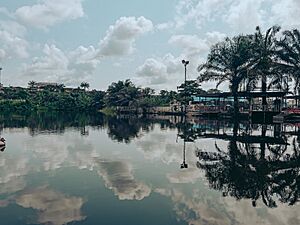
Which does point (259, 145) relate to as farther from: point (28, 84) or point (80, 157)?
point (28, 84)

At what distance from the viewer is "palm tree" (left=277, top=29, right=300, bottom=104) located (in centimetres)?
4469

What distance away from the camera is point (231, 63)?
52750 millimetres

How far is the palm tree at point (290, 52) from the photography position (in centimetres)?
4469

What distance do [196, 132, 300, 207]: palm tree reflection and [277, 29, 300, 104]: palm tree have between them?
2783 centimetres

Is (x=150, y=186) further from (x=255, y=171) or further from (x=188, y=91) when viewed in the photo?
(x=188, y=91)

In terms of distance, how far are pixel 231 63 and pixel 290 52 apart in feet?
32.8

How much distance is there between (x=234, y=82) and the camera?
52.6 metres

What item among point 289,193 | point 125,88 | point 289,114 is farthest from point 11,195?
point 125,88

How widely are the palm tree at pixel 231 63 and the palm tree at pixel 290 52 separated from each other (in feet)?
18.5

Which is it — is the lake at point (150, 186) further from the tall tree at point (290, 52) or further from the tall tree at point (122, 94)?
the tall tree at point (122, 94)

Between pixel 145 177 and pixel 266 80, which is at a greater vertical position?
pixel 266 80

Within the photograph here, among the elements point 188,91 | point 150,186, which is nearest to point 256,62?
A: point 188,91

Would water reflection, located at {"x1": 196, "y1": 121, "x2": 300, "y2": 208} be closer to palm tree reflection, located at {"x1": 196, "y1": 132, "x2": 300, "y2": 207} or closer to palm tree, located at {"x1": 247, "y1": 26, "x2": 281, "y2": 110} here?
palm tree reflection, located at {"x1": 196, "y1": 132, "x2": 300, "y2": 207}

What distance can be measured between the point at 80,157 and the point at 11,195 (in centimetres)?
714
